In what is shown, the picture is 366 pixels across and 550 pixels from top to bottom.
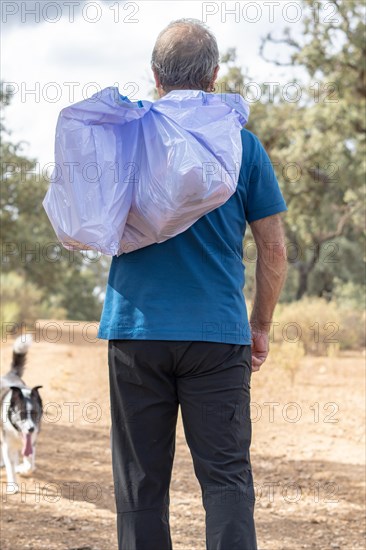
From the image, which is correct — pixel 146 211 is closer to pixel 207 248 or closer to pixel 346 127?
pixel 207 248

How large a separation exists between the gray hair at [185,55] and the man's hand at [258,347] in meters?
0.98

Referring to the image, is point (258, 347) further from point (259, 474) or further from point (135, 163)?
point (259, 474)

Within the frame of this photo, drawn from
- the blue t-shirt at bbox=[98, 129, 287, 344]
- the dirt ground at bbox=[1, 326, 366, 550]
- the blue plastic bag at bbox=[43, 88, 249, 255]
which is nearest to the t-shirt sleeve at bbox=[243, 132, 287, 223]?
the blue t-shirt at bbox=[98, 129, 287, 344]

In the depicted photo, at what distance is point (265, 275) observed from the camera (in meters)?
3.41

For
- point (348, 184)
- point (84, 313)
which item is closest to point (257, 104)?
point (348, 184)

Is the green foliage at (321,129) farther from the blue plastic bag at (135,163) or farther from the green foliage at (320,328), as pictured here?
the blue plastic bag at (135,163)

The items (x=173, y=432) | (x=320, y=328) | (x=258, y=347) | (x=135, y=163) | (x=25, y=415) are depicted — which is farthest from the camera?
(x=320, y=328)

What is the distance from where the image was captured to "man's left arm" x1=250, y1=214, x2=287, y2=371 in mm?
3301

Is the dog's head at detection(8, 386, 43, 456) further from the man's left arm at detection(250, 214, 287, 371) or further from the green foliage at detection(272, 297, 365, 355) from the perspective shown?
the green foliage at detection(272, 297, 365, 355)

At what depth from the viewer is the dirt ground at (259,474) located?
554 cm

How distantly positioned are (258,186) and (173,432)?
931 mm

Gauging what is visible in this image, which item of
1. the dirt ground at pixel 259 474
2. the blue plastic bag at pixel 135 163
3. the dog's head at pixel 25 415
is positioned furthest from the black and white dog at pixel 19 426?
the blue plastic bag at pixel 135 163

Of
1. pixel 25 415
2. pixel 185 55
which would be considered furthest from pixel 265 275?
pixel 25 415

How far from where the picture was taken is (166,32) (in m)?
3.16
